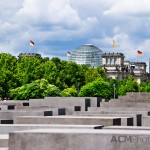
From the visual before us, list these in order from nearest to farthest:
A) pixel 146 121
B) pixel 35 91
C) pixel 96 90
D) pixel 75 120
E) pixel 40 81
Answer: pixel 75 120 < pixel 146 121 < pixel 35 91 < pixel 40 81 < pixel 96 90

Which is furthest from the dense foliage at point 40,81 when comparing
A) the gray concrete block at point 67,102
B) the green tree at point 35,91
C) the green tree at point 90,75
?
the gray concrete block at point 67,102

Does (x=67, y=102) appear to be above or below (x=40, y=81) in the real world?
below

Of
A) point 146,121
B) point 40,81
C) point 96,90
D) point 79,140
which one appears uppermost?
point 40,81

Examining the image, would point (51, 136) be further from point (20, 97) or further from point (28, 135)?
point (20, 97)

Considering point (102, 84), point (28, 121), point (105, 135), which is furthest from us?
point (102, 84)

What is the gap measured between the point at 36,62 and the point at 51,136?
9572 cm

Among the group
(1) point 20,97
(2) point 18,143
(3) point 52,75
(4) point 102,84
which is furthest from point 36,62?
(2) point 18,143

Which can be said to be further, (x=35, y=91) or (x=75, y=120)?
(x=35, y=91)

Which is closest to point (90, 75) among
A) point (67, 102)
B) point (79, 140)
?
point (67, 102)

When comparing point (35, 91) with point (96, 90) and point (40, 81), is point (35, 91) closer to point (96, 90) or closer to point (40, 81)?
point (40, 81)

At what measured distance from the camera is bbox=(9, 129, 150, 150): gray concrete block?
43.6 ft

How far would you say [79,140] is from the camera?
13648 millimetres

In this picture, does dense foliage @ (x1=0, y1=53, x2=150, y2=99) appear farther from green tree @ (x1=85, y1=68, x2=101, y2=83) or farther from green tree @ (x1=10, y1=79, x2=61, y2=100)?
green tree @ (x1=85, y1=68, x2=101, y2=83)

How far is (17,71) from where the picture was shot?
102 metres
